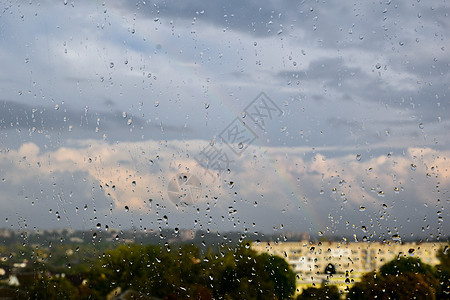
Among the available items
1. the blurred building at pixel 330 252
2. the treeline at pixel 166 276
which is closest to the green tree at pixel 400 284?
the treeline at pixel 166 276

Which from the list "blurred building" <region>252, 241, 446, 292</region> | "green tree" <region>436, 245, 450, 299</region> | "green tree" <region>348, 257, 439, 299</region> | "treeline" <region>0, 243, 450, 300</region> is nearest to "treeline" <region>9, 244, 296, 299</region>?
"treeline" <region>0, 243, 450, 300</region>

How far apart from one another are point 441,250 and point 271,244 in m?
3.48

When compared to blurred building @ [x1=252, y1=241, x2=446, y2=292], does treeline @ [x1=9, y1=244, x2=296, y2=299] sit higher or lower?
higher

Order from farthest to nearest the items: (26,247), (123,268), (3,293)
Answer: (123,268) < (3,293) < (26,247)

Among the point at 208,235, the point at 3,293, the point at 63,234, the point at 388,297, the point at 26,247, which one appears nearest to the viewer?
the point at 208,235

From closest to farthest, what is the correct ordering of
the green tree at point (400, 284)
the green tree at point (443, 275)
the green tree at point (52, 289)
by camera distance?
the green tree at point (443, 275) < the green tree at point (52, 289) < the green tree at point (400, 284)

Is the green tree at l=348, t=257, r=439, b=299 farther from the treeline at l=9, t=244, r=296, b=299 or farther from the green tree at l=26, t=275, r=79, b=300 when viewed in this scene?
the green tree at l=26, t=275, r=79, b=300

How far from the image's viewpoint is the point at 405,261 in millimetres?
11391

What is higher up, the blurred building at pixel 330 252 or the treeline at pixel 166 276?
the treeline at pixel 166 276

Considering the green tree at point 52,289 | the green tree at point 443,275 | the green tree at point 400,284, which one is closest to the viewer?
the green tree at point 443,275

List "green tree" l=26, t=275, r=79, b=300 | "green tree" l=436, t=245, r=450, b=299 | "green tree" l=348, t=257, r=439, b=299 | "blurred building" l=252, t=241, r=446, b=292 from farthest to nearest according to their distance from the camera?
"green tree" l=348, t=257, r=439, b=299 < "green tree" l=26, t=275, r=79, b=300 < "green tree" l=436, t=245, r=450, b=299 < "blurred building" l=252, t=241, r=446, b=292

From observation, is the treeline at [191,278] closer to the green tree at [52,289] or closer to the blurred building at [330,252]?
the green tree at [52,289]

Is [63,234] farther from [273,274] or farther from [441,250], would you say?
[273,274]

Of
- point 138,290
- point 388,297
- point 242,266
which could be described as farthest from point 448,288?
point 138,290
